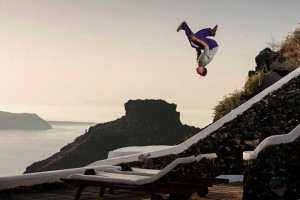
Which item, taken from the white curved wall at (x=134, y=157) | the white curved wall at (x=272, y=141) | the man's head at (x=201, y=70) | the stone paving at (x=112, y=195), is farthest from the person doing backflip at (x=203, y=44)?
the white curved wall at (x=272, y=141)

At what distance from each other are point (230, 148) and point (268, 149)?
5.02 meters

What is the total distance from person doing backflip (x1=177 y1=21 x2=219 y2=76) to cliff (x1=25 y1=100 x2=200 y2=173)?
90602 mm

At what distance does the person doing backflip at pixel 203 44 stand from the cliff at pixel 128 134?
90602mm

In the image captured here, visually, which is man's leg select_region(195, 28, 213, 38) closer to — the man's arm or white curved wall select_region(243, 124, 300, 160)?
the man's arm

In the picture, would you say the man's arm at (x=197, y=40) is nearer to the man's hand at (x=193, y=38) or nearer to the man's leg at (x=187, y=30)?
the man's hand at (x=193, y=38)

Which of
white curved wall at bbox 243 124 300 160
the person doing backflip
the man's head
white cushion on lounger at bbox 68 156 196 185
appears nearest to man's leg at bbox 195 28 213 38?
the person doing backflip

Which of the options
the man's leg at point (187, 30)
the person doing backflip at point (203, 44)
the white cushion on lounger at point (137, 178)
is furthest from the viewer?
the man's leg at point (187, 30)

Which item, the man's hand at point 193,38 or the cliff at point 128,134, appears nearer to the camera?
the man's hand at point 193,38

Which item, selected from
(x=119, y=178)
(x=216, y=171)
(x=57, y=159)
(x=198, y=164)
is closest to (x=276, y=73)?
(x=216, y=171)

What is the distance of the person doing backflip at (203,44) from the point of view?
1228 centimetres

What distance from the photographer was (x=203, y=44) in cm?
1241

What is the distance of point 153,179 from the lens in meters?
6.28

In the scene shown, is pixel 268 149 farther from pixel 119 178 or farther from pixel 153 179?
pixel 119 178

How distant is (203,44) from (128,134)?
102 metres
